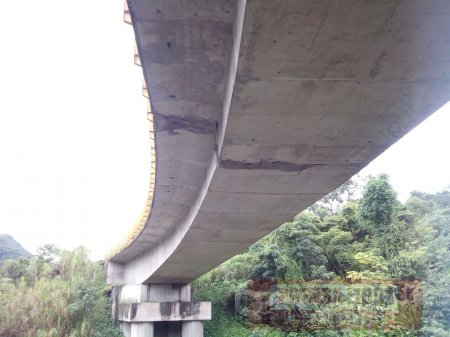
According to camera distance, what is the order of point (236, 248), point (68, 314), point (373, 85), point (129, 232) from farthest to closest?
1. point (68, 314)
2. point (129, 232)
3. point (236, 248)
4. point (373, 85)

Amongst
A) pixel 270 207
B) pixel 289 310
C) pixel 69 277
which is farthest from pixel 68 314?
pixel 270 207

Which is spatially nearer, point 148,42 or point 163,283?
point 148,42

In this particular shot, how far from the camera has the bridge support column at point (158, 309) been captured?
12875 mm

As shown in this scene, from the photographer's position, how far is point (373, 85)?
3148 millimetres

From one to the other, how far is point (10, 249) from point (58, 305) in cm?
2714

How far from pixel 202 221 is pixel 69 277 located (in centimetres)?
1127

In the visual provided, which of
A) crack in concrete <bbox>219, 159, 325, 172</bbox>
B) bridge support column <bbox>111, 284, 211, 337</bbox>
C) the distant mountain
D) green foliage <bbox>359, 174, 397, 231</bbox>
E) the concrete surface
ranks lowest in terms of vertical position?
bridge support column <bbox>111, 284, 211, 337</bbox>

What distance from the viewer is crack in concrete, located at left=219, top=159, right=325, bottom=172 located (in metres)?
4.48

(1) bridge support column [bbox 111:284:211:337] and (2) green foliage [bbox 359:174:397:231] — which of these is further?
(2) green foliage [bbox 359:174:397:231]

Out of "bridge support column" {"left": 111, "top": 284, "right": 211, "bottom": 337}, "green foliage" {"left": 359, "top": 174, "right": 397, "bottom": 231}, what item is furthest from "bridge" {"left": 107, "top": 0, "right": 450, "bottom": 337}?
"green foliage" {"left": 359, "top": 174, "right": 397, "bottom": 231}

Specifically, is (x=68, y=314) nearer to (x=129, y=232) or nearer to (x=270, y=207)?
(x=129, y=232)

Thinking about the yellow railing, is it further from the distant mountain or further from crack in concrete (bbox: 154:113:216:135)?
the distant mountain

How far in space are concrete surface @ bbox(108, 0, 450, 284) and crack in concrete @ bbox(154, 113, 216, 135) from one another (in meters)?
0.01

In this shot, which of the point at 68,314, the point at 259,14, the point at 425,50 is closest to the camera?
the point at 259,14
